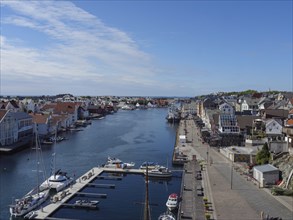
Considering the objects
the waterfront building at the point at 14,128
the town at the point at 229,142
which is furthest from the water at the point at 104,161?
the waterfront building at the point at 14,128

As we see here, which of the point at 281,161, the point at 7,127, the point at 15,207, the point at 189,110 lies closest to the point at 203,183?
the point at 281,161

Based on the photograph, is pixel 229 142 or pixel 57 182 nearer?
pixel 57 182

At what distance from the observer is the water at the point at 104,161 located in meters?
21.9

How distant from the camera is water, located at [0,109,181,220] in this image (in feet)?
71.8

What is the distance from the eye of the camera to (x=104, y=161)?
36219 millimetres

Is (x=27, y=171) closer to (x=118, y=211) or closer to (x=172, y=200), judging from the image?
(x=118, y=211)

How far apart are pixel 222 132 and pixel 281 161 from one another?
52.7 ft

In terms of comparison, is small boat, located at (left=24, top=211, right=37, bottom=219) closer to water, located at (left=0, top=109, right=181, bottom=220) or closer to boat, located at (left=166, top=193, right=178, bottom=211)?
water, located at (left=0, top=109, right=181, bottom=220)

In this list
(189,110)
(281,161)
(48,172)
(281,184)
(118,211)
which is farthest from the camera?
(189,110)

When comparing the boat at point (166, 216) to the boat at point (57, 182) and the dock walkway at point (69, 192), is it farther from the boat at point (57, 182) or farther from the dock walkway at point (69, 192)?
the boat at point (57, 182)

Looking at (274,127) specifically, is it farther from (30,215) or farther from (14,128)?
(14,128)

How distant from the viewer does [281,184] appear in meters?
24.2

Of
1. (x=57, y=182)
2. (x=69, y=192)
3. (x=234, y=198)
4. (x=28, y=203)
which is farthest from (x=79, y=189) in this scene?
(x=234, y=198)

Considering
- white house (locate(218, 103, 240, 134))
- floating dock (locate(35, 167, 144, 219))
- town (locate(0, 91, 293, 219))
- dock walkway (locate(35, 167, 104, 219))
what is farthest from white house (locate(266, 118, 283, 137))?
dock walkway (locate(35, 167, 104, 219))
